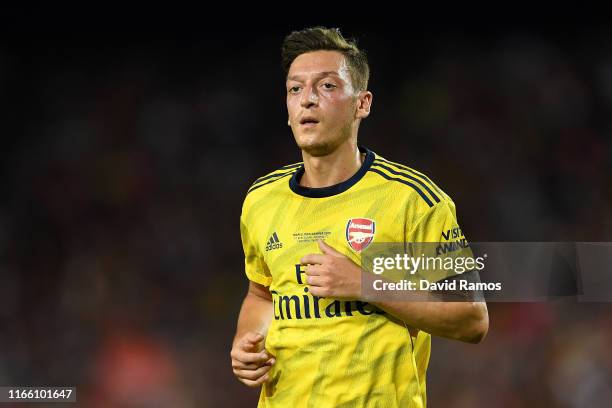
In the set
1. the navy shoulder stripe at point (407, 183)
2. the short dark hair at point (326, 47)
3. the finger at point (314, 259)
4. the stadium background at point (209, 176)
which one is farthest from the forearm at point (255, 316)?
the stadium background at point (209, 176)

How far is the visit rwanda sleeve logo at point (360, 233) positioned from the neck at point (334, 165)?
6.4 inches

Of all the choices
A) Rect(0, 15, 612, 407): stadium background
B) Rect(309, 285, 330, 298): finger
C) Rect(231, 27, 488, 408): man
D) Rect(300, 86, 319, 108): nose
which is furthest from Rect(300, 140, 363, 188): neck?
Rect(0, 15, 612, 407): stadium background

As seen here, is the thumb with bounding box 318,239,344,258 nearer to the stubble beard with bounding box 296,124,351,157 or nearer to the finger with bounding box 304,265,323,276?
the finger with bounding box 304,265,323,276

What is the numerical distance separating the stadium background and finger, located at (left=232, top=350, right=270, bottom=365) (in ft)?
8.62

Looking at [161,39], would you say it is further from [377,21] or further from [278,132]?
[377,21]

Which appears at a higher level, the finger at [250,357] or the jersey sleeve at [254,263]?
the jersey sleeve at [254,263]

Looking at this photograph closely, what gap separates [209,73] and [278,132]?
57 centimetres

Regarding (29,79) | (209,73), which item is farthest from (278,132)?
(29,79)

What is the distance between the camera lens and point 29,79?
5.02 meters

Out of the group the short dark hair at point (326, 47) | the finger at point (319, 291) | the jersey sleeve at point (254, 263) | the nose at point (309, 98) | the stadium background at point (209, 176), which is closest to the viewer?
the finger at point (319, 291)

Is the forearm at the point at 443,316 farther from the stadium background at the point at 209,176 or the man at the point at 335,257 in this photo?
the stadium background at the point at 209,176

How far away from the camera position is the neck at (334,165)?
89.9 inches

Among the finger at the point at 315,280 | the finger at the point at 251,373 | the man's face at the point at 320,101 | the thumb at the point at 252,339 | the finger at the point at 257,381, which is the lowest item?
the finger at the point at 257,381

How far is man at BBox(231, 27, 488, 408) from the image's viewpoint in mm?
2070
